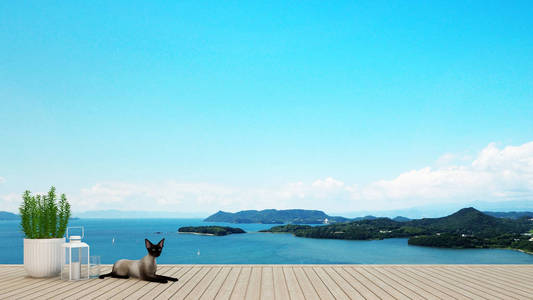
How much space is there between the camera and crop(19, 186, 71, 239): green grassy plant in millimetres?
5680

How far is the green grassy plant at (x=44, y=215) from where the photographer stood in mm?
5680

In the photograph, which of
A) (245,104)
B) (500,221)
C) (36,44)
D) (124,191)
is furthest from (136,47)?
(500,221)

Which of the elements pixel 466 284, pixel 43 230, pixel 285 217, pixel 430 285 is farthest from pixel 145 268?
pixel 285 217

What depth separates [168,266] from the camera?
645 cm

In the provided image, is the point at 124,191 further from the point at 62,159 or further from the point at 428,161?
the point at 428,161

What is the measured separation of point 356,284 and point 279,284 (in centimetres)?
108

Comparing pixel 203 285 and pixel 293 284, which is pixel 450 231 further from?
pixel 203 285

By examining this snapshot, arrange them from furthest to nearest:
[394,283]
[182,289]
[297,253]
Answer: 1. [297,253]
2. [394,283]
3. [182,289]

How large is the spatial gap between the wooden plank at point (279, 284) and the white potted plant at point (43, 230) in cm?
338

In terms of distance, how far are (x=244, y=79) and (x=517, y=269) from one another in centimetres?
6355

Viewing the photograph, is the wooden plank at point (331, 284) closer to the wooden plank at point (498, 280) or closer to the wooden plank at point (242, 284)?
the wooden plank at point (242, 284)

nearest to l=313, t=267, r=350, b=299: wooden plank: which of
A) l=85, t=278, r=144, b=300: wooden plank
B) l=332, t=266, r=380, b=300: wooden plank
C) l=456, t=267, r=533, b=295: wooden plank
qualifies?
l=332, t=266, r=380, b=300: wooden plank

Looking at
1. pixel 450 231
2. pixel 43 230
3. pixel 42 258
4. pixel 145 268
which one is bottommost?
pixel 450 231

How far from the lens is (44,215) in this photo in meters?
5.73
